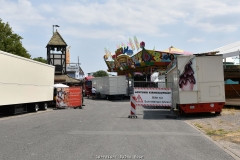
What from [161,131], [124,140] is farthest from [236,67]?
[124,140]

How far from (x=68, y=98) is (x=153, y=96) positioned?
10239 millimetres

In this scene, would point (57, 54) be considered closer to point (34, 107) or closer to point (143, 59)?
point (143, 59)

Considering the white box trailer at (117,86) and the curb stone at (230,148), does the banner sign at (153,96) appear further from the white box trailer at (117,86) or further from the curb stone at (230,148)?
the white box trailer at (117,86)

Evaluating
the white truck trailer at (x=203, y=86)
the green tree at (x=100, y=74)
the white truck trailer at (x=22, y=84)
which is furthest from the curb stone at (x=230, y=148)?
the green tree at (x=100, y=74)

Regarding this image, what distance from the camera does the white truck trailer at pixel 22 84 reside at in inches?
630

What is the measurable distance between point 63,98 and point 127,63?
20.3 meters

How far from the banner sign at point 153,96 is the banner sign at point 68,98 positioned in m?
9.78

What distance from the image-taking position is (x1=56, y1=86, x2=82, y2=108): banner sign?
2402 cm

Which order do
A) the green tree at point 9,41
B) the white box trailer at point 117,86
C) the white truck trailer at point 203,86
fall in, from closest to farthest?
1. the white truck trailer at point 203,86
2. the green tree at point 9,41
3. the white box trailer at point 117,86

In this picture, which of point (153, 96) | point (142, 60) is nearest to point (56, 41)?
point (142, 60)

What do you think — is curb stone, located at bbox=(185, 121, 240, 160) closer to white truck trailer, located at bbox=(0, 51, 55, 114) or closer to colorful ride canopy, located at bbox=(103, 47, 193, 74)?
white truck trailer, located at bbox=(0, 51, 55, 114)

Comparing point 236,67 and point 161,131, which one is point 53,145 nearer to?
point 161,131

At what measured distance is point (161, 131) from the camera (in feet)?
34.6

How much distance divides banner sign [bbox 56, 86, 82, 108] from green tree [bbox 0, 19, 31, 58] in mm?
14502
